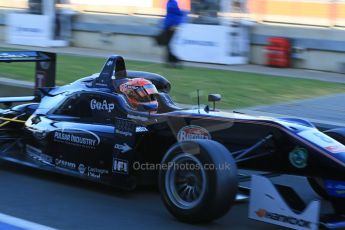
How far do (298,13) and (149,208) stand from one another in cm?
1203

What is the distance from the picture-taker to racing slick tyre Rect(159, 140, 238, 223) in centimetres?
487

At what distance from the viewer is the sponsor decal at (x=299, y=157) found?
16.8ft

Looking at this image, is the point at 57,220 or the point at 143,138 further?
the point at 143,138

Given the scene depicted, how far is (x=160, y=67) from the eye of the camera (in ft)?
49.4

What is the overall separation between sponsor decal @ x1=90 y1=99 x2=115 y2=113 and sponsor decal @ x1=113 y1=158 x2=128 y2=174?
0.67 m

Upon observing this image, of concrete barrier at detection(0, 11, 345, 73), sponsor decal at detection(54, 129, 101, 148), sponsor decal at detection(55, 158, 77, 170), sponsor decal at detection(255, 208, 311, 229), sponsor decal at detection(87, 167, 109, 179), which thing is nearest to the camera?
sponsor decal at detection(255, 208, 311, 229)

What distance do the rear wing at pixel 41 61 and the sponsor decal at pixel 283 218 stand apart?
3.87m

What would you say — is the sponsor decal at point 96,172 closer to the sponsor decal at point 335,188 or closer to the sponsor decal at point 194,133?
the sponsor decal at point 194,133

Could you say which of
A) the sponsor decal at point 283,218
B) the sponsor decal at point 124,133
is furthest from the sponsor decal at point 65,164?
the sponsor decal at point 283,218

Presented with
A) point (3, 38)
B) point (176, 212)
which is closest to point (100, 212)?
point (176, 212)

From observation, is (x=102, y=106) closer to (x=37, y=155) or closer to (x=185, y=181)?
(x=37, y=155)

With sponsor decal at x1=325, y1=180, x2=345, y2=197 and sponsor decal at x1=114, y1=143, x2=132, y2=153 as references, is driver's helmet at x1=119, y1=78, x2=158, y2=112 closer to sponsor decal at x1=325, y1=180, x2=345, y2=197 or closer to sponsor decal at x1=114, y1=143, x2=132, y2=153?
sponsor decal at x1=114, y1=143, x2=132, y2=153

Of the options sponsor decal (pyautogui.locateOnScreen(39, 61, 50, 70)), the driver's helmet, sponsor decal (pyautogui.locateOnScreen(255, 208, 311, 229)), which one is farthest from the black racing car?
sponsor decal (pyautogui.locateOnScreen(39, 61, 50, 70))

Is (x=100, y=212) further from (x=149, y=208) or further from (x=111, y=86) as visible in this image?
(x=111, y=86)
